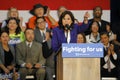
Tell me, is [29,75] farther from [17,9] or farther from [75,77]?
[75,77]

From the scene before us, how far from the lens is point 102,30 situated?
549cm

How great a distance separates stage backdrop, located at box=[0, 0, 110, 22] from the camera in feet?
19.1

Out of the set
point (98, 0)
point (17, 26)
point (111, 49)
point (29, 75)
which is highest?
point (98, 0)

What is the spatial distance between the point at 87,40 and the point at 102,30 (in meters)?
0.39

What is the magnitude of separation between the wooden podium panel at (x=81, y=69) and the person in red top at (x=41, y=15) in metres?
2.75

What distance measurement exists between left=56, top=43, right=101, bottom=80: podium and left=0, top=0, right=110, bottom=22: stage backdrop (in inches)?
122

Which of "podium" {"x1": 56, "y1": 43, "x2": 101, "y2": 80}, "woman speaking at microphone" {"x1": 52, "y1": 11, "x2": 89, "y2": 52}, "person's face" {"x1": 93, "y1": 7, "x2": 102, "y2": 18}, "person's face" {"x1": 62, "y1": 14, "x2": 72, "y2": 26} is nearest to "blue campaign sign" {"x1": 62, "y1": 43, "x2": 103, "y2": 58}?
"podium" {"x1": 56, "y1": 43, "x2": 101, "y2": 80}

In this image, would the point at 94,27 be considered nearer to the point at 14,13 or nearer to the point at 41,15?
the point at 41,15

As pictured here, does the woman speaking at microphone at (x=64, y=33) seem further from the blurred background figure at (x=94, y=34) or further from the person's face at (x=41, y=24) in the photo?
the blurred background figure at (x=94, y=34)

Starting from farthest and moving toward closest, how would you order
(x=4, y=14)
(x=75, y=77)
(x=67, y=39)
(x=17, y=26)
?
1. (x=4, y=14)
2. (x=17, y=26)
3. (x=67, y=39)
4. (x=75, y=77)

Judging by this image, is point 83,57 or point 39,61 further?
point 39,61

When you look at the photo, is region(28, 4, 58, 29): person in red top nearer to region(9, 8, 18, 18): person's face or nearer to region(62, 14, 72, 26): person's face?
region(9, 8, 18, 18): person's face

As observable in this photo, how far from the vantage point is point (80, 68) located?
279 centimetres

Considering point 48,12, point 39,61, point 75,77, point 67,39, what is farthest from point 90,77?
point 48,12
